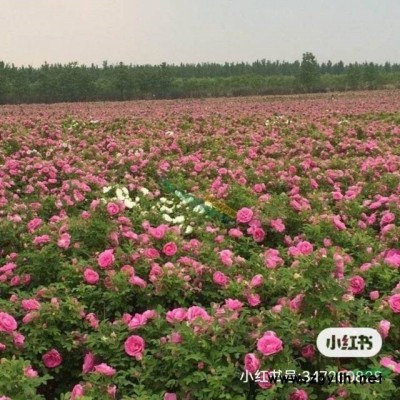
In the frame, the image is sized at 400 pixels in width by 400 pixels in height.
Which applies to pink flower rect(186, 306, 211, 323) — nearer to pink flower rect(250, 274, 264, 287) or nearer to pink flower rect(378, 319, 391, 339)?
pink flower rect(250, 274, 264, 287)

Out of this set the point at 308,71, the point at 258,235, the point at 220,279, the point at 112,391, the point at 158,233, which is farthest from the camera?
the point at 308,71

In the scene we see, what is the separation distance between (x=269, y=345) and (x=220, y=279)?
1.19 m

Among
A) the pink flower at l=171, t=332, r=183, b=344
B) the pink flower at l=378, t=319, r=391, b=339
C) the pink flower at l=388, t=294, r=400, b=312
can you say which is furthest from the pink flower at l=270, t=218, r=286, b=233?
the pink flower at l=171, t=332, r=183, b=344

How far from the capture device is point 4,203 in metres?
6.91

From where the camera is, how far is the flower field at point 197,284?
312 centimetres

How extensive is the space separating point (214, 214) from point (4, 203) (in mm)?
2333

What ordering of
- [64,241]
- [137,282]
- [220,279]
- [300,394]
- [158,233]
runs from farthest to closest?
[64,241] < [158,233] < [220,279] < [137,282] < [300,394]

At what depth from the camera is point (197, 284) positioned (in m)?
4.22

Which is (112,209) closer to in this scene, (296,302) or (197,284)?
(197,284)

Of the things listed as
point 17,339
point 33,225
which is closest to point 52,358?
point 17,339

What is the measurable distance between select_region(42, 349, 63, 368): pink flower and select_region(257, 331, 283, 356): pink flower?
130 centimetres

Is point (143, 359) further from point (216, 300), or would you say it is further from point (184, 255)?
point (184, 255)

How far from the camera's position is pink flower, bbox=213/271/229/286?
4.17 m

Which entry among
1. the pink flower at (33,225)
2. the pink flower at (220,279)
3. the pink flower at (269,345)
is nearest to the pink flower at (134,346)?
the pink flower at (269,345)
